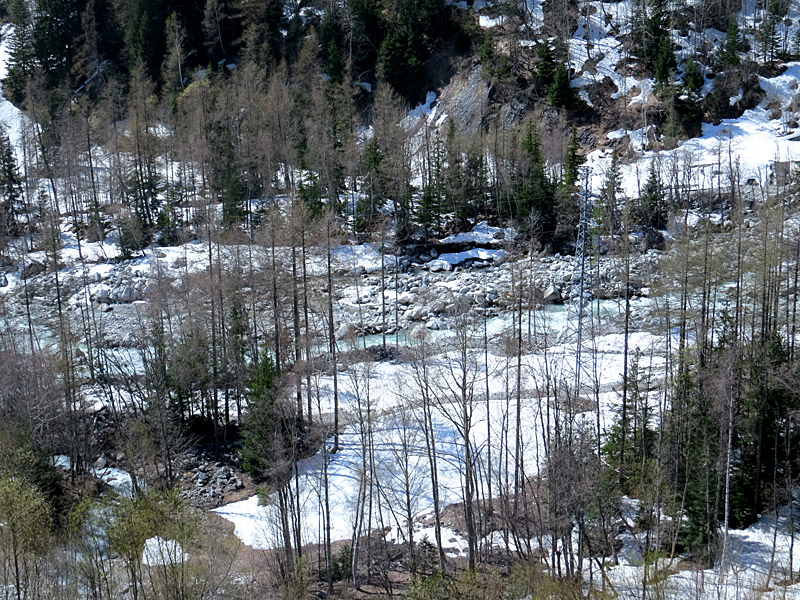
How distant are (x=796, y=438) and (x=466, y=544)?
1270 centimetres

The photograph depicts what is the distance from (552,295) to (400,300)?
30.6 ft

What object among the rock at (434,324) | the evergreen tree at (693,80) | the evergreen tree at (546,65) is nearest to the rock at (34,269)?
the rock at (434,324)

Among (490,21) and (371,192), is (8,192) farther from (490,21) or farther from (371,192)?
(490,21)

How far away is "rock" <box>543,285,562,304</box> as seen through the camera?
46.7 m

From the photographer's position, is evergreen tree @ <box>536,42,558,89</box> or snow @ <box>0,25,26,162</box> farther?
snow @ <box>0,25,26,162</box>

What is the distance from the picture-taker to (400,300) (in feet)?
156

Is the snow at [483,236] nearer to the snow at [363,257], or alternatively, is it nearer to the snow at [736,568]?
the snow at [363,257]

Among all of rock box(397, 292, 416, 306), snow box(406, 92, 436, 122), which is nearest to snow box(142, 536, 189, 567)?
rock box(397, 292, 416, 306)

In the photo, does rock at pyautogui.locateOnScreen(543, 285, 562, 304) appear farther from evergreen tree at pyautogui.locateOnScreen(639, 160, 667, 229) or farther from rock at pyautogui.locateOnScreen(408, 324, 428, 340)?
evergreen tree at pyautogui.locateOnScreen(639, 160, 667, 229)

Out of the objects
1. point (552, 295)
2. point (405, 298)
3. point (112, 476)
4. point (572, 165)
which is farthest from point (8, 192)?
point (572, 165)

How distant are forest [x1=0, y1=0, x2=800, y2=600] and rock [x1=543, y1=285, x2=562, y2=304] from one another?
163mm

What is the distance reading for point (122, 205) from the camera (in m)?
62.1

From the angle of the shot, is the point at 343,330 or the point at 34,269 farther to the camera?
the point at 34,269

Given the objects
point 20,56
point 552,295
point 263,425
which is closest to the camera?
point 263,425
